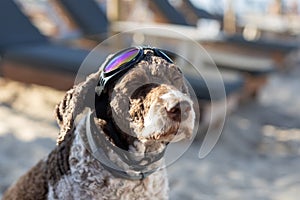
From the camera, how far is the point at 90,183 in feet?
5.35

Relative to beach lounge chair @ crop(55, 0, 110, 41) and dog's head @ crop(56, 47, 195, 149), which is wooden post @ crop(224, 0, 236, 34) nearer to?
beach lounge chair @ crop(55, 0, 110, 41)

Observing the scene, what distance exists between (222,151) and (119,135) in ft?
9.61

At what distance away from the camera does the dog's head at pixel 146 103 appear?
130cm

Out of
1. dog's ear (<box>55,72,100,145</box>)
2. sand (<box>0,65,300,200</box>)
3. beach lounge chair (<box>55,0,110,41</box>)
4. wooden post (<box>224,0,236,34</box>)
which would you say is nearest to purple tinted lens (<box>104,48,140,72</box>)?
dog's ear (<box>55,72,100,145</box>)

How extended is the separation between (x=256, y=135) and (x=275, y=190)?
1598 mm

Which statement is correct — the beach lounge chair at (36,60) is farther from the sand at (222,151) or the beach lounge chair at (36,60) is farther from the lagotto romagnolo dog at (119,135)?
the lagotto romagnolo dog at (119,135)

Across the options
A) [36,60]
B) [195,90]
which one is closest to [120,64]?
[195,90]

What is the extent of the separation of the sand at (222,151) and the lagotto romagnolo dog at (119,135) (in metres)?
1.44

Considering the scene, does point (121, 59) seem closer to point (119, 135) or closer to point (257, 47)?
point (119, 135)

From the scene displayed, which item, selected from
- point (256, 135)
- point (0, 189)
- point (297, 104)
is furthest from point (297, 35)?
point (0, 189)

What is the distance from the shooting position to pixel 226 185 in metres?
3.49

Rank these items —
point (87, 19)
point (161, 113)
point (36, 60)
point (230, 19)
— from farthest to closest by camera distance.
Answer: point (230, 19)
point (87, 19)
point (36, 60)
point (161, 113)

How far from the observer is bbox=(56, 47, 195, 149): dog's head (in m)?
1.30

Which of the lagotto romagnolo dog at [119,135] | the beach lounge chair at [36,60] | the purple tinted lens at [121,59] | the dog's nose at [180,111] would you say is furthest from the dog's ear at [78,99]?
the beach lounge chair at [36,60]
